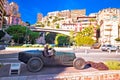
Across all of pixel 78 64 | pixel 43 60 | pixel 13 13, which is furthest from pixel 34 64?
pixel 13 13

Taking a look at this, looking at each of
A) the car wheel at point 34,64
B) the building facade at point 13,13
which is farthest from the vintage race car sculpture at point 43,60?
the building facade at point 13,13

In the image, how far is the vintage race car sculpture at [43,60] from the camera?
11.2 metres

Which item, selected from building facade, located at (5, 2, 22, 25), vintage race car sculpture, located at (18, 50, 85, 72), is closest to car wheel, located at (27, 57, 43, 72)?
vintage race car sculpture, located at (18, 50, 85, 72)

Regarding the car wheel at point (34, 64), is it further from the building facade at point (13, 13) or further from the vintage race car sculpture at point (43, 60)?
the building facade at point (13, 13)

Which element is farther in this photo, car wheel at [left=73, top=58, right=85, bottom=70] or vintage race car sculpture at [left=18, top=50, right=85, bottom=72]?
car wheel at [left=73, top=58, right=85, bottom=70]

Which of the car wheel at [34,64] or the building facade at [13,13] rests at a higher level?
the building facade at [13,13]

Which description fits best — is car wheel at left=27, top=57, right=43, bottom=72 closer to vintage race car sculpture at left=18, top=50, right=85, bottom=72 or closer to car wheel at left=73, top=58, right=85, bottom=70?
vintage race car sculpture at left=18, top=50, right=85, bottom=72

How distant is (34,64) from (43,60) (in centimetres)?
68

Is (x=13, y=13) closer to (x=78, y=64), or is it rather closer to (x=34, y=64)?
(x=78, y=64)

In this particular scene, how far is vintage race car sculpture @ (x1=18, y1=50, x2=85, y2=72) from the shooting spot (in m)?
11.2

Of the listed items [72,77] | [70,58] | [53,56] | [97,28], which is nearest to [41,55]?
[53,56]

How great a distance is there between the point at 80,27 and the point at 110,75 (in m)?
107

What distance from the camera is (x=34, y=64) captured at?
11273 mm

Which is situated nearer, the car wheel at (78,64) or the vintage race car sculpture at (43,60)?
the vintage race car sculpture at (43,60)
